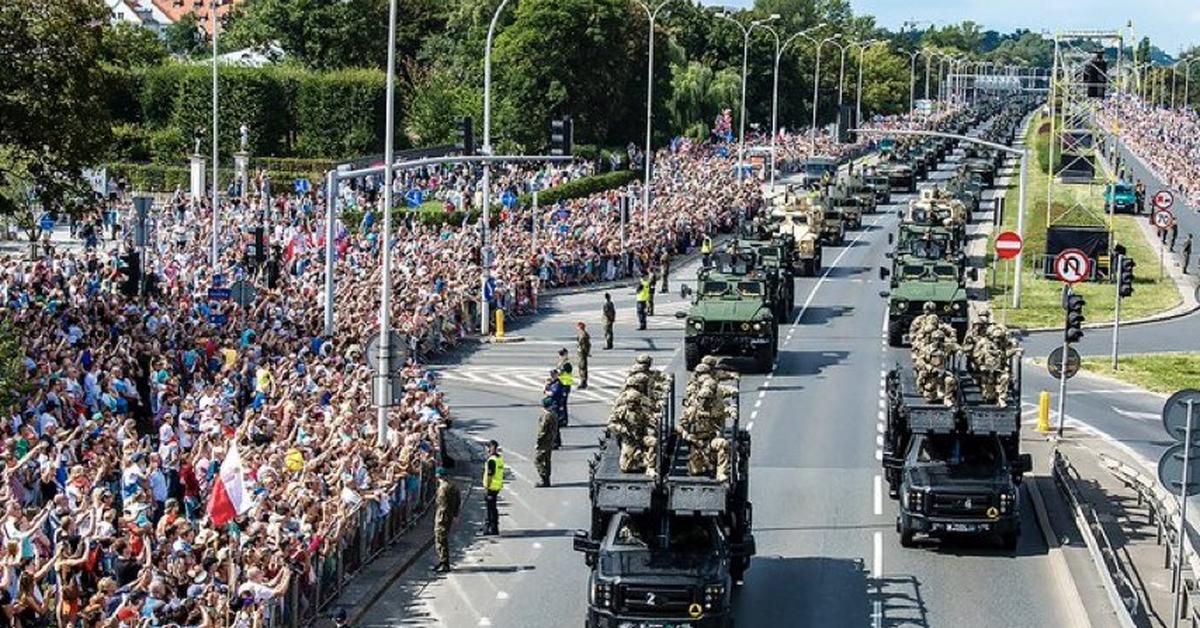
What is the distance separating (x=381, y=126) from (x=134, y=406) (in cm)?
6820

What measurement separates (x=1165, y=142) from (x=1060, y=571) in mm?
128557

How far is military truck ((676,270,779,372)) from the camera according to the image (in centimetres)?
4431

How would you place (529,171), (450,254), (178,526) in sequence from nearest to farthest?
1. (178,526)
2. (450,254)
3. (529,171)

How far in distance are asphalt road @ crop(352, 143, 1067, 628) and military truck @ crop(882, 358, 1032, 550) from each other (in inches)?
23.0

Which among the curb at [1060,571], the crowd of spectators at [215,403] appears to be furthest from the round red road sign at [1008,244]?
the curb at [1060,571]

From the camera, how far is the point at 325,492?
25.5m

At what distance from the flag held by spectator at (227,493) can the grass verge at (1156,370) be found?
28.2 m

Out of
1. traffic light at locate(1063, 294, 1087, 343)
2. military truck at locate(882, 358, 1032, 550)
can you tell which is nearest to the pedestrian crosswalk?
traffic light at locate(1063, 294, 1087, 343)

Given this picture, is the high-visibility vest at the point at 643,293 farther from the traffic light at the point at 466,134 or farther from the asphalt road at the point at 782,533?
the traffic light at the point at 466,134

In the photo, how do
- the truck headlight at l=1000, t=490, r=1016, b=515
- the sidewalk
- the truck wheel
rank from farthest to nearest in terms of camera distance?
the truck wheel
the truck headlight at l=1000, t=490, r=1016, b=515
the sidewalk

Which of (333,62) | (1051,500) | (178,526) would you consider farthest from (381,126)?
(178,526)

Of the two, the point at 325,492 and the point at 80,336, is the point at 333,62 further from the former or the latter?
the point at 325,492

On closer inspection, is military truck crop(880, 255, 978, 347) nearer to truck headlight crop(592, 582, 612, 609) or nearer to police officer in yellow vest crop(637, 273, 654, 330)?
police officer in yellow vest crop(637, 273, 654, 330)

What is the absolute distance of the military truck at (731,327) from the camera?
4431cm
